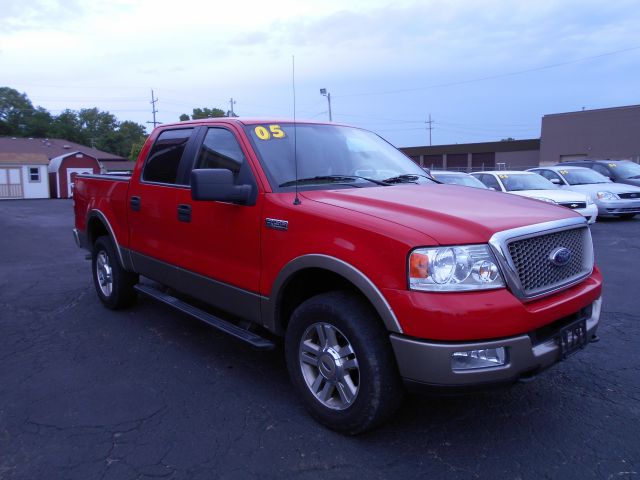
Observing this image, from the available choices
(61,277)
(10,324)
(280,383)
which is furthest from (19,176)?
(280,383)

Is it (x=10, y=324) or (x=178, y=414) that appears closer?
(x=178, y=414)

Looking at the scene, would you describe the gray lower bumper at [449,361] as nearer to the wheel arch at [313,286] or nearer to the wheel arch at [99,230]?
the wheel arch at [313,286]

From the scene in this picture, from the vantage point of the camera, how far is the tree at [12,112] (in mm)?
67938

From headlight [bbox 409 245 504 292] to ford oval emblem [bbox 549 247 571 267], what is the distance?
0.51m

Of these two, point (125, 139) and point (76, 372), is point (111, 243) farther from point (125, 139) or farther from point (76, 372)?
point (125, 139)

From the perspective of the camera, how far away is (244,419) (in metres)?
3.41

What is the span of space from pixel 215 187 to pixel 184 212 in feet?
3.17

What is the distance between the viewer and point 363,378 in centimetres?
293

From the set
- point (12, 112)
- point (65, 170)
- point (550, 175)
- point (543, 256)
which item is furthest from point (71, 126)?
point (543, 256)

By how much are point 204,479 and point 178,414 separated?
0.77 meters

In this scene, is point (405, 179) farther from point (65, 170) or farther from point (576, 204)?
point (65, 170)

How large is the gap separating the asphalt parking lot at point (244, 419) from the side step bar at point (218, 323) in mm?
420

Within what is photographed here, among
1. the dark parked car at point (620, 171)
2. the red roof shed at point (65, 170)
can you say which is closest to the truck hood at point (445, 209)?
the dark parked car at point (620, 171)

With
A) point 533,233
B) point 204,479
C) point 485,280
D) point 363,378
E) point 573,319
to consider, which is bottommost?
point 204,479
